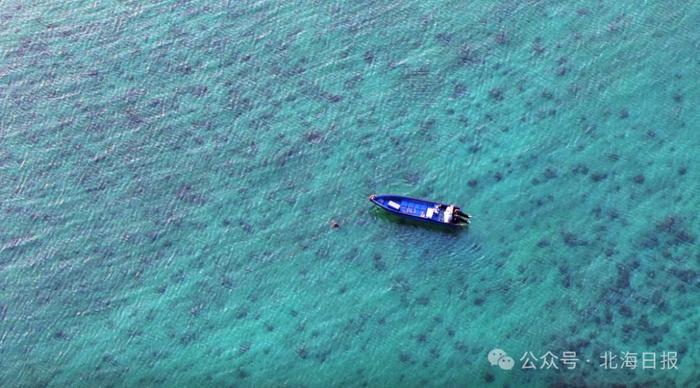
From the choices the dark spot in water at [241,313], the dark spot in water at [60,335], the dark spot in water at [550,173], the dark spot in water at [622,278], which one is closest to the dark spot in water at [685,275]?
the dark spot in water at [622,278]

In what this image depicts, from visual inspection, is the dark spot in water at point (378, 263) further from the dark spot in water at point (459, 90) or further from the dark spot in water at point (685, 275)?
the dark spot in water at point (685, 275)

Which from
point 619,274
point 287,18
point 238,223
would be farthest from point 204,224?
point 619,274

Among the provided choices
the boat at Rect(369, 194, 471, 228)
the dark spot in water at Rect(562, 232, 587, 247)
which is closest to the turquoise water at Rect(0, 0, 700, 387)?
the dark spot in water at Rect(562, 232, 587, 247)

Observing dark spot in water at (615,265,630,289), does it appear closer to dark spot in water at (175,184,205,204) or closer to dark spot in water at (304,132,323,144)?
dark spot in water at (304,132,323,144)

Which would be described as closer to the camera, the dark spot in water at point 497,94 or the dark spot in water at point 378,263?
the dark spot in water at point 378,263

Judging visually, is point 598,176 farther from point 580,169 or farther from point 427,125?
point 427,125

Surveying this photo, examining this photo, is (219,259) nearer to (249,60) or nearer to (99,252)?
(99,252)
